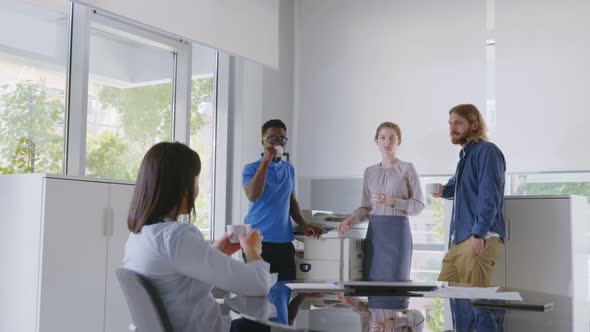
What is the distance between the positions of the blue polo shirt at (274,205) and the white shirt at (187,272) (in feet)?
6.91

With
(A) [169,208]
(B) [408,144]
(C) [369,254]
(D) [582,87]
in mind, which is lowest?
(C) [369,254]

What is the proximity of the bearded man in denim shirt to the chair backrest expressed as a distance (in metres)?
1.99

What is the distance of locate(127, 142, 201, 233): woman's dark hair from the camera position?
1724 mm

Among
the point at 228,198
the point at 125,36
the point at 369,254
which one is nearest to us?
the point at 369,254

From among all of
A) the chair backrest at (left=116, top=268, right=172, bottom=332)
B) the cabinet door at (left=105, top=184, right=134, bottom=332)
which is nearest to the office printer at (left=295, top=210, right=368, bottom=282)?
the cabinet door at (left=105, top=184, right=134, bottom=332)

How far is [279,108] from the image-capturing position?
5.75 metres

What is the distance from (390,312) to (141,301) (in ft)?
1.94

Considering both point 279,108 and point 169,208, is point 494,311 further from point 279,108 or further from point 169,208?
point 279,108

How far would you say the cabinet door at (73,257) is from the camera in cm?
326

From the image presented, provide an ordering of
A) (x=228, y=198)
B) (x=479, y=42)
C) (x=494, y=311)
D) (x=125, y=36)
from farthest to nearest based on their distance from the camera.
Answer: (x=228, y=198)
(x=479, y=42)
(x=125, y=36)
(x=494, y=311)

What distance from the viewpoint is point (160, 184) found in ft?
5.66

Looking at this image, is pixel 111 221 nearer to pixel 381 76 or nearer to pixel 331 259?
pixel 331 259

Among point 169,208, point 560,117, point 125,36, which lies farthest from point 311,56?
point 169,208

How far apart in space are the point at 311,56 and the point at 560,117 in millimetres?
2223
